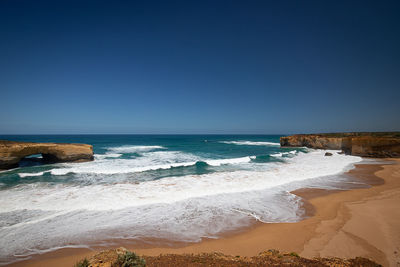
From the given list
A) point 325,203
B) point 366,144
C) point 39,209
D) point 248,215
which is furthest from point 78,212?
point 366,144

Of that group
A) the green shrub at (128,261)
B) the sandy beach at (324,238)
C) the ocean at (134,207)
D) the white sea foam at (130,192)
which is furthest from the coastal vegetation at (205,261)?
the white sea foam at (130,192)

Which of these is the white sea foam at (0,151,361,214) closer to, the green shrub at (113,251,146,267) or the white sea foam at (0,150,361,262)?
the white sea foam at (0,150,361,262)

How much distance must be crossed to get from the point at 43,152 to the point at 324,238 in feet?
66.1

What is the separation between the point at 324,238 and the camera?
454cm

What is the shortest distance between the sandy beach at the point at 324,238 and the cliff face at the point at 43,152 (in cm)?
1393

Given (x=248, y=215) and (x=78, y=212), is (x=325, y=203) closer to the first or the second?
(x=248, y=215)

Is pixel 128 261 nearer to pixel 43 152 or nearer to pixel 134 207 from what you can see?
pixel 134 207

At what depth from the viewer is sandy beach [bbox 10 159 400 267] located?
3.96 metres

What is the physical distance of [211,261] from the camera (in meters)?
3.16

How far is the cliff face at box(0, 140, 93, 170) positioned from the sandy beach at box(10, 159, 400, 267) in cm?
1393

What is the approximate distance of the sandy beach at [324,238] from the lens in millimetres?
3963

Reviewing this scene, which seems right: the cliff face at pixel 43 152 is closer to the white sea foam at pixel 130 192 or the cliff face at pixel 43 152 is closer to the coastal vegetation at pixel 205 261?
the white sea foam at pixel 130 192

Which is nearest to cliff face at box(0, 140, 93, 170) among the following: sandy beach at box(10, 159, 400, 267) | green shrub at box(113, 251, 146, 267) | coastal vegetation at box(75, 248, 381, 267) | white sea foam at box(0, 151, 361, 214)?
white sea foam at box(0, 151, 361, 214)

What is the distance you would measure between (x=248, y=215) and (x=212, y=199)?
1.95 m
